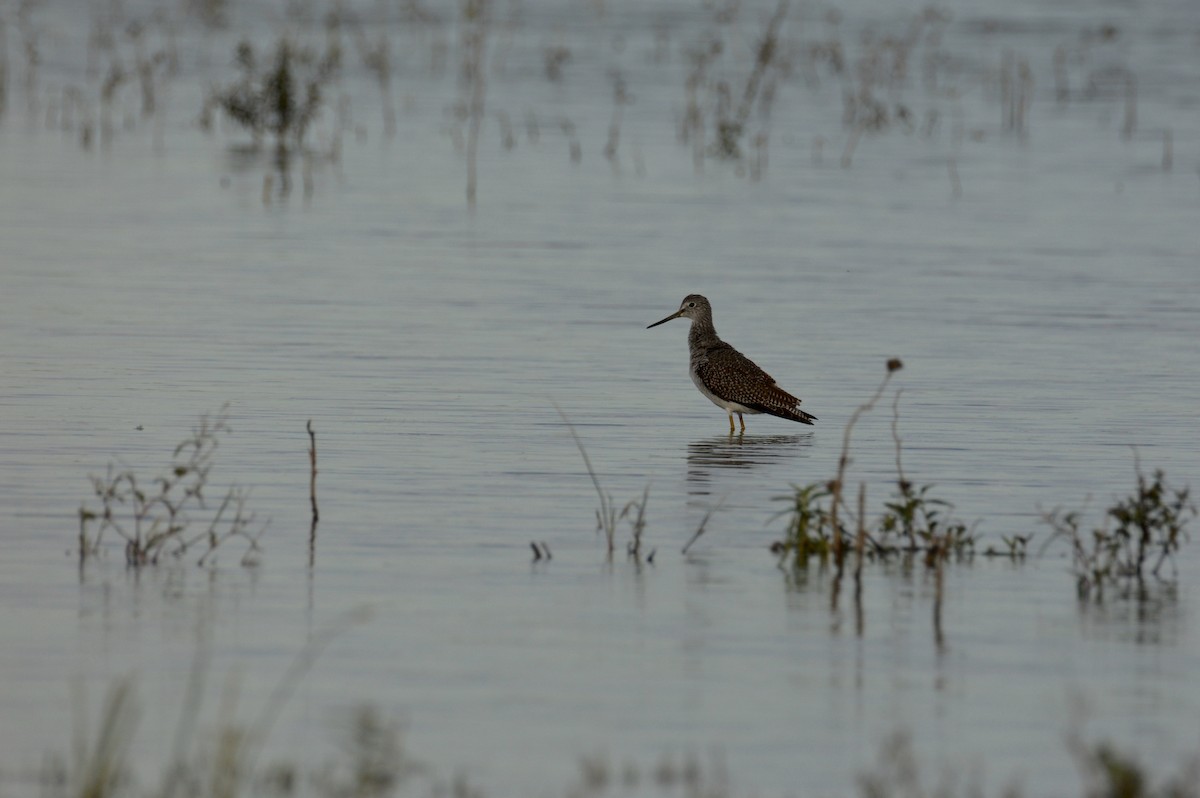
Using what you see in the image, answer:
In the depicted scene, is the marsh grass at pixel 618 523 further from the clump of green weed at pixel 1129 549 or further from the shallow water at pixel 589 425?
the clump of green weed at pixel 1129 549

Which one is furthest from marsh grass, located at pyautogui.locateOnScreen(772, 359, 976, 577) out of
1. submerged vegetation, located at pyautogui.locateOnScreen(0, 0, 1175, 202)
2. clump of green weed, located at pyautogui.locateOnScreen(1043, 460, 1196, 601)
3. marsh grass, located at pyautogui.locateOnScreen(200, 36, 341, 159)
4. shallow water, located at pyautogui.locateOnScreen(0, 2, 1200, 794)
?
marsh grass, located at pyautogui.locateOnScreen(200, 36, 341, 159)

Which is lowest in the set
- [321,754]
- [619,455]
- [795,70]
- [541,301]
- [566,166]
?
[321,754]

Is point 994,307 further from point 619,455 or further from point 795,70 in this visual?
point 795,70

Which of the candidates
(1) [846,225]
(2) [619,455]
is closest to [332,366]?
(2) [619,455]

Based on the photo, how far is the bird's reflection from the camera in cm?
1232

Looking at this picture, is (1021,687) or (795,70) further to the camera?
(795,70)

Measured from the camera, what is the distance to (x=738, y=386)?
14062mm

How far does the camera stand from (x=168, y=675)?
7.75m

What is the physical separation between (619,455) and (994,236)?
12.1 metres

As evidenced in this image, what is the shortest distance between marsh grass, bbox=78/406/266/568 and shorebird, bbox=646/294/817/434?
3926mm

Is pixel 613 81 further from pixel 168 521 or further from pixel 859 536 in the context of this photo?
pixel 859 536

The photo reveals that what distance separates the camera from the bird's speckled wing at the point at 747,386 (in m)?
13.9

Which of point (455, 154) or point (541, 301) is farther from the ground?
point (455, 154)

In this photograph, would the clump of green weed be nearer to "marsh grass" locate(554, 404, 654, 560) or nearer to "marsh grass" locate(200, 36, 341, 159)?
"marsh grass" locate(554, 404, 654, 560)
